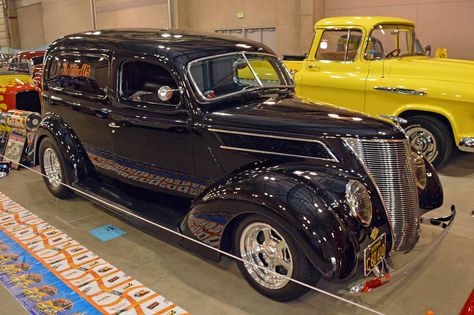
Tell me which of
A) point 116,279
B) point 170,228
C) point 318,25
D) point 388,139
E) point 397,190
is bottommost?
point 116,279

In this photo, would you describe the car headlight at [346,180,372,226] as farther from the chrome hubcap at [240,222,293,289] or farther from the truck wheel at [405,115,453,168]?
the truck wheel at [405,115,453,168]

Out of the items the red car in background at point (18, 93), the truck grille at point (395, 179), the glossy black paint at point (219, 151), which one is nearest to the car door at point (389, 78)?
the glossy black paint at point (219, 151)

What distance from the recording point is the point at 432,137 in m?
5.89

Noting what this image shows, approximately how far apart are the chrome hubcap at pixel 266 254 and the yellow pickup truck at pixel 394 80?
3.23 m

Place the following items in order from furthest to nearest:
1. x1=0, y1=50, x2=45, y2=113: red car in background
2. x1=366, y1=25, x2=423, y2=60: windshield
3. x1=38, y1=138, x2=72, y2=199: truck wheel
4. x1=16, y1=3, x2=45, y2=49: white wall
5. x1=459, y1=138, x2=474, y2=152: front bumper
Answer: x1=16, y1=3, x2=45, y2=49: white wall → x1=0, y1=50, x2=45, y2=113: red car in background → x1=366, y1=25, x2=423, y2=60: windshield → x1=459, y1=138, x2=474, y2=152: front bumper → x1=38, y1=138, x2=72, y2=199: truck wheel

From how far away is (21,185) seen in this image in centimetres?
552

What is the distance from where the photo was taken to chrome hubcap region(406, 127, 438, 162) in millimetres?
5907

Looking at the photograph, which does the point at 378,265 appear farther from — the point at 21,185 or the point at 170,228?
the point at 21,185

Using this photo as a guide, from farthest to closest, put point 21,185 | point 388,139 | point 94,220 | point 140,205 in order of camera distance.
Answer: point 21,185
point 94,220
point 140,205
point 388,139

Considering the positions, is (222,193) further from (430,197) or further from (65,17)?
(65,17)

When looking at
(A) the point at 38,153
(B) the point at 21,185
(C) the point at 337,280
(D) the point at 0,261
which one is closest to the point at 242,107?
(C) the point at 337,280

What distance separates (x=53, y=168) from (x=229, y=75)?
2595 millimetres

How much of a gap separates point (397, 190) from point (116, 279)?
2.18 meters

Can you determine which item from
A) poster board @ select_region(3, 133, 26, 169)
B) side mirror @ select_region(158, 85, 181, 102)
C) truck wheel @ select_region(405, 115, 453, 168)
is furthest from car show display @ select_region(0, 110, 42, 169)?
truck wheel @ select_region(405, 115, 453, 168)
